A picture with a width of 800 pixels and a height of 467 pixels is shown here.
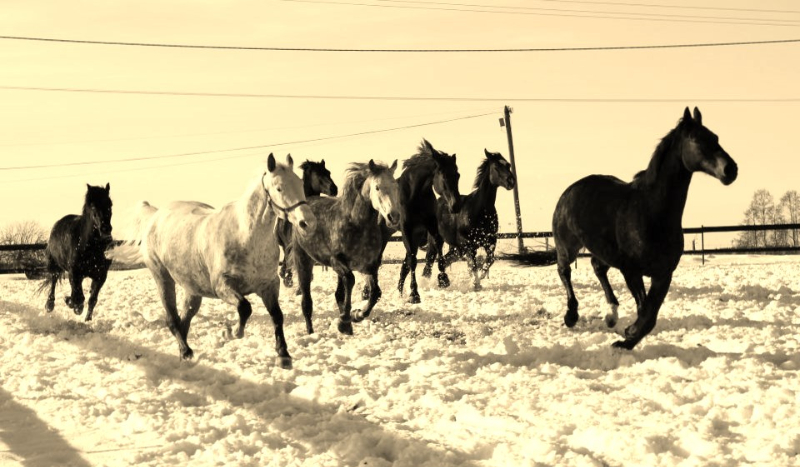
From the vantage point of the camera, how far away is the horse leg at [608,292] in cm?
991

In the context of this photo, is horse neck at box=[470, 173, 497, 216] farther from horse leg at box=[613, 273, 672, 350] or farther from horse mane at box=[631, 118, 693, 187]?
horse leg at box=[613, 273, 672, 350]

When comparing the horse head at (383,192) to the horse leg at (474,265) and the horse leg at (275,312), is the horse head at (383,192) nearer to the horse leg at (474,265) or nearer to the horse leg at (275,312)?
the horse leg at (275,312)

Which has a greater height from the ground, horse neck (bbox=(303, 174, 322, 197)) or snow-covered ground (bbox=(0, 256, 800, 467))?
horse neck (bbox=(303, 174, 322, 197))

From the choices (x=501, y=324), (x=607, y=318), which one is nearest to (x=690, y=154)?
(x=607, y=318)

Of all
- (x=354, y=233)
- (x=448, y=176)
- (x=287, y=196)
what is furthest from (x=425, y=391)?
(x=448, y=176)

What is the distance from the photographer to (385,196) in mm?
9992

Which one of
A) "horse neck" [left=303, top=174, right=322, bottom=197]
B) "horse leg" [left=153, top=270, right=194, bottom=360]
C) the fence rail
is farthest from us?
the fence rail

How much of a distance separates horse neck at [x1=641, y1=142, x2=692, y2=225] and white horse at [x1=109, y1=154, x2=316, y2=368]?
318 cm

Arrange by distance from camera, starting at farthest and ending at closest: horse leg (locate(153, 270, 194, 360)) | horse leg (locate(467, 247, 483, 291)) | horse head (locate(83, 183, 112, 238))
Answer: horse leg (locate(467, 247, 483, 291)) → horse head (locate(83, 183, 112, 238)) → horse leg (locate(153, 270, 194, 360))

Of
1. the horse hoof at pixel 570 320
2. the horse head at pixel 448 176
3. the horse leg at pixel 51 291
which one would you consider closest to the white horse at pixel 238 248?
the horse hoof at pixel 570 320

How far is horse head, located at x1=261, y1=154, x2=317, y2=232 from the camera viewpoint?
7910 mm

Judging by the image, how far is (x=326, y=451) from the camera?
19.3 feet

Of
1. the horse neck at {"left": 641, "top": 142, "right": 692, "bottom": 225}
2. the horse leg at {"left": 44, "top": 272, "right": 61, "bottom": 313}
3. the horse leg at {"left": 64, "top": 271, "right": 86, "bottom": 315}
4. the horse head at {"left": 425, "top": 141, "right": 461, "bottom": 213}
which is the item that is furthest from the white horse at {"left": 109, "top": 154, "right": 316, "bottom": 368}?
the horse leg at {"left": 44, "top": 272, "right": 61, "bottom": 313}

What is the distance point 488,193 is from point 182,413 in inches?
357
